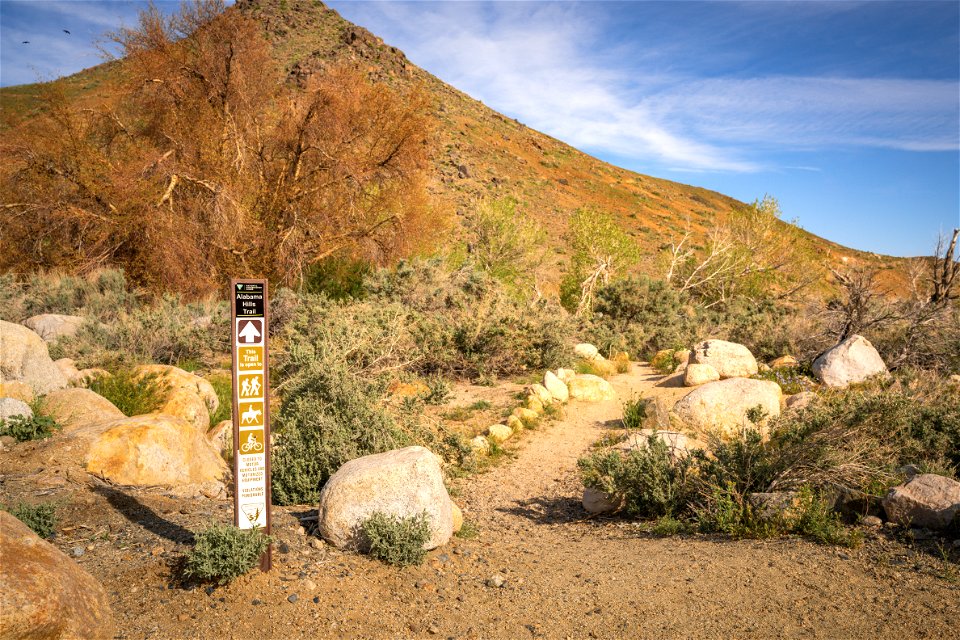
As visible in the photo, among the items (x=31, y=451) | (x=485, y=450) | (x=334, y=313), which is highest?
(x=334, y=313)

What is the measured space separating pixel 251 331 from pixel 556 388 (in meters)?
7.57

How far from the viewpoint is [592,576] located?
164 inches

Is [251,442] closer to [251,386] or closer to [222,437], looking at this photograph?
[251,386]

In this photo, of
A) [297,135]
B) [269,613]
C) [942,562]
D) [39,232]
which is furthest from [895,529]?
[39,232]

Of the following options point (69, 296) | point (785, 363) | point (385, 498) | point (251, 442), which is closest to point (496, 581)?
point (385, 498)

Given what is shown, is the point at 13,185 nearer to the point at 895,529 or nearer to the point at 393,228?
the point at 393,228

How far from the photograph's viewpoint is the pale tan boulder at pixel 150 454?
5.29 metres

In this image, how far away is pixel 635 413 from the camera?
30.1 ft

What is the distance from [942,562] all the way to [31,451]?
7267 mm

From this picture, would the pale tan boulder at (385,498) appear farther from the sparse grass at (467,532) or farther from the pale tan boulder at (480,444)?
the pale tan boulder at (480,444)

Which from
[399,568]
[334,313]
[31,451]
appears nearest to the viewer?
[399,568]

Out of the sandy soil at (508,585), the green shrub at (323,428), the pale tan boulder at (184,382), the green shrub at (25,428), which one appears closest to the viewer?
the sandy soil at (508,585)

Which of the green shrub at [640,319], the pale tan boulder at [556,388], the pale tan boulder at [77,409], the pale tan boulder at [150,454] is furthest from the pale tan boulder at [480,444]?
the green shrub at [640,319]

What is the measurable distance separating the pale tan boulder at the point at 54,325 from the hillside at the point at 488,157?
2965cm
